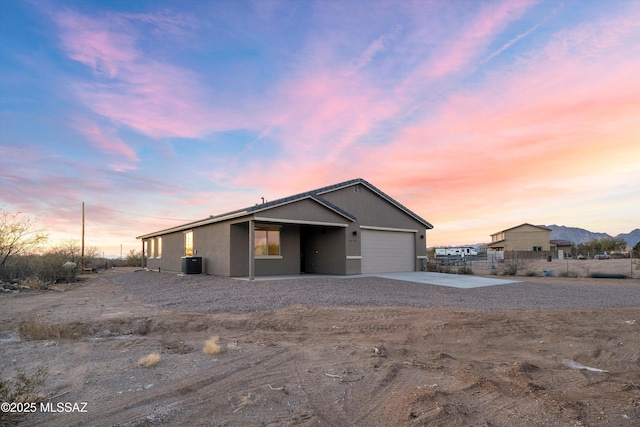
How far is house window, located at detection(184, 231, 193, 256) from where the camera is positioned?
20.6 meters

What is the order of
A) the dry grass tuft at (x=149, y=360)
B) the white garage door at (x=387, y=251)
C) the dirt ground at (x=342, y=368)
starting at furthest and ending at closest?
the white garage door at (x=387, y=251) → the dry grass tuft at (x=149, y=360) → the dirt ground at (x=342, y=368)

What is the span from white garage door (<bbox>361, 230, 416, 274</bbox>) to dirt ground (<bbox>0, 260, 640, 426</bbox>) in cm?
1052

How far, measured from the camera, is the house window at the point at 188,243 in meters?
20.6

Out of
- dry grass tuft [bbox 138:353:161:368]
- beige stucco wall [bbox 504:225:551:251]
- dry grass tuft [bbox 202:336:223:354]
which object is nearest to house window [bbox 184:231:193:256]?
dry grass tuft [bbox 202:336:223:354]

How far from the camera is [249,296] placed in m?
11.1

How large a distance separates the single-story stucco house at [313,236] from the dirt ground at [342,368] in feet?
24.8

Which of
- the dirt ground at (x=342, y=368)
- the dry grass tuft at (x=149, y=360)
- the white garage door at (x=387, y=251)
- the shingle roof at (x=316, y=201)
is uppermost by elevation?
the shingle roof at (x=316, y=201)

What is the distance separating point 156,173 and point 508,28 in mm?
18560

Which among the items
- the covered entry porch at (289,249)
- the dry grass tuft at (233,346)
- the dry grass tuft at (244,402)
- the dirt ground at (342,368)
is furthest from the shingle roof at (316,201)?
the dry grass tuft at (244,402)

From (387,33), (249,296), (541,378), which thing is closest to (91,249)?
(249,296)

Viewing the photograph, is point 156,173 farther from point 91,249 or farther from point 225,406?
point 225,406

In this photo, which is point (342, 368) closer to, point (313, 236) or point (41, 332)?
point (41, 332)

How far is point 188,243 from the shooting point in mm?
21047

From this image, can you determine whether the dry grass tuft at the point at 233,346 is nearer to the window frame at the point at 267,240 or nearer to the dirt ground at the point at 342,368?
the dirt ground at the point at 342,368
